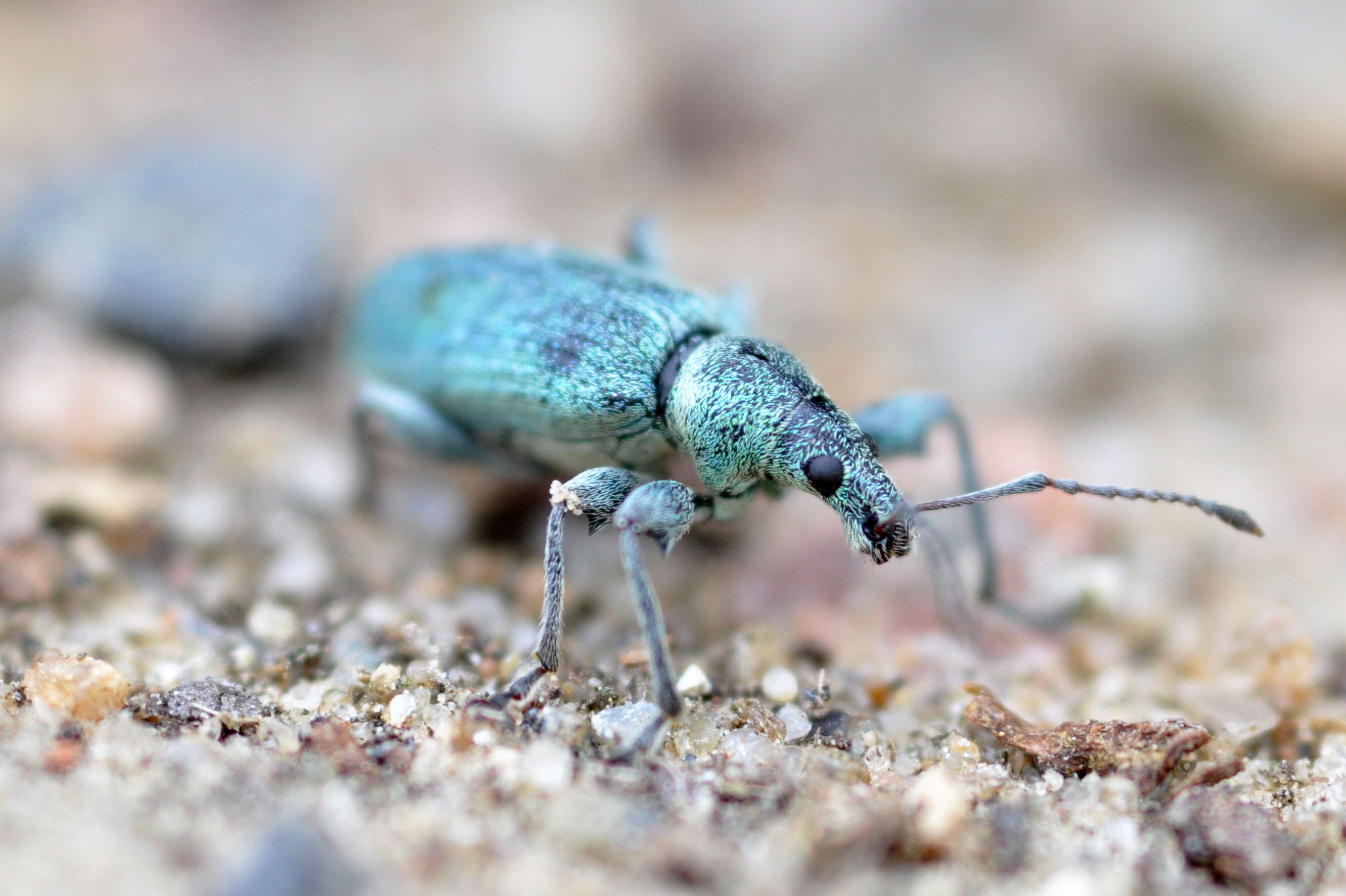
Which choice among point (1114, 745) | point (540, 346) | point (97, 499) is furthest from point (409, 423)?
point (1114, 745)

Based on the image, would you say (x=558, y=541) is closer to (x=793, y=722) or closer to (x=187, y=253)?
(x=793, y=722)

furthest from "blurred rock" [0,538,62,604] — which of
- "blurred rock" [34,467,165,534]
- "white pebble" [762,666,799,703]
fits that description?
"white pebble" [762,666,799,703]

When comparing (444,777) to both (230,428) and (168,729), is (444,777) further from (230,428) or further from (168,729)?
(230,428)

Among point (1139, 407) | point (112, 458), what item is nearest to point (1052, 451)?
point (1139, 407)

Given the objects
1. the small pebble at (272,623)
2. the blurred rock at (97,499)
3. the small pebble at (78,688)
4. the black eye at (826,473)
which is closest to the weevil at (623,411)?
the black eye at (826,473)

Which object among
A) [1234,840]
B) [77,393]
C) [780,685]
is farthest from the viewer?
[77,393]
